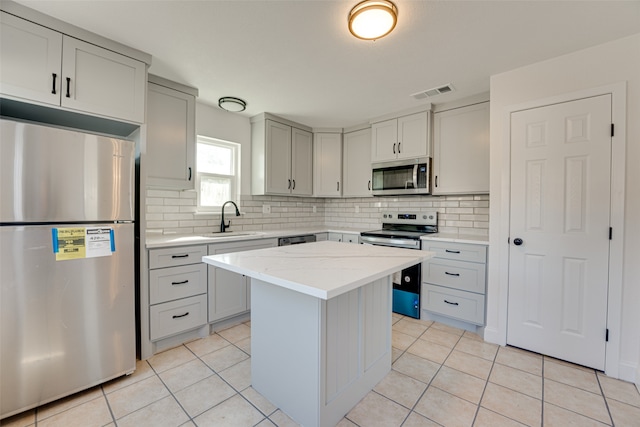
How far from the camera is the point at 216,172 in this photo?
3312 millimetres

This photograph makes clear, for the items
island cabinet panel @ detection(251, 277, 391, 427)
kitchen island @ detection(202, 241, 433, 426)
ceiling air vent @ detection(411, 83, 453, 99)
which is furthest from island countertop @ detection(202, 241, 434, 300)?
ceiling air vent @ detection(411, 83, 453, 99)

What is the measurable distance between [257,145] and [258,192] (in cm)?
62

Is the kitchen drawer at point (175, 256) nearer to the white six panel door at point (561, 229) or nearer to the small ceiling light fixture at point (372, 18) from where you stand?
the small ceiling light fixture at point (372, 18)

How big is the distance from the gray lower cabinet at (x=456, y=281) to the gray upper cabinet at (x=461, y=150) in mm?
703

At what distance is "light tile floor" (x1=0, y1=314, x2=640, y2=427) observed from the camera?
1521mm

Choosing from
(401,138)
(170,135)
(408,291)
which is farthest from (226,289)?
(401,138)

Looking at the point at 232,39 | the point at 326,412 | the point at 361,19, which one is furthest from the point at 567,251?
the point at 232,39

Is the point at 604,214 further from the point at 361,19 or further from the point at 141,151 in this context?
the point at 141,151

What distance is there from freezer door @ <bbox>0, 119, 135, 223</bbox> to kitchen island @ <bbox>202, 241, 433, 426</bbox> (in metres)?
0.88

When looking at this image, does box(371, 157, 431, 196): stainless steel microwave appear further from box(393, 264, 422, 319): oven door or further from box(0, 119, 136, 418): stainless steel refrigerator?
box(0, 119, 136, 418): stainless steel refrigerator

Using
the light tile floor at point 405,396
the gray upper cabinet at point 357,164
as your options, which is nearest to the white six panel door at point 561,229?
the light tile floor at point 405,396

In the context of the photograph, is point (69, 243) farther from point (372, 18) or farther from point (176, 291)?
point (372, 18)

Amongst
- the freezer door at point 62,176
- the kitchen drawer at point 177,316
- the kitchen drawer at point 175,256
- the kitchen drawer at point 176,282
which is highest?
the freezer door at point 62,176

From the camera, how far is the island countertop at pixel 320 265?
1101 mm
